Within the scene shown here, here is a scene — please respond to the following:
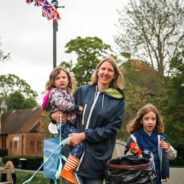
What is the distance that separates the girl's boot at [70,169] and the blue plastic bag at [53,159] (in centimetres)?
15

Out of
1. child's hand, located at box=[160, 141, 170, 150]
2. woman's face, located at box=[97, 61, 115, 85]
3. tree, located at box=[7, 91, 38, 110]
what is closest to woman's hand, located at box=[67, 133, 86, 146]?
woman's face, located at box=[97, 61, 115, 85]

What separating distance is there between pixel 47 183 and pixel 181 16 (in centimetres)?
1652

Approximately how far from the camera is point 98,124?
3404mm

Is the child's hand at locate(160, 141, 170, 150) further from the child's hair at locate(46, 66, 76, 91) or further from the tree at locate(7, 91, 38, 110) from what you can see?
the tree at locate(7, 91, 38, 110)

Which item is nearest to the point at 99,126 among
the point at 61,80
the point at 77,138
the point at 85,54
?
the point at 77,138

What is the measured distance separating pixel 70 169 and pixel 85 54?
27136 mm

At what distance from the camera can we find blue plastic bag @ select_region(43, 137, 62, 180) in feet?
11.4

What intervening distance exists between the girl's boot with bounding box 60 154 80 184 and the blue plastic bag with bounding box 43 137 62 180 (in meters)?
0.15

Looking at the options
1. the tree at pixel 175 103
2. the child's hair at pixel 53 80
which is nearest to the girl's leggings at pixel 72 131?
the child's hair at pixel 53 80

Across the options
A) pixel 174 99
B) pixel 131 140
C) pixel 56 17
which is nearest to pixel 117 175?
pixel 131 140

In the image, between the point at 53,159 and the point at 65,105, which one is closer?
the point at 53,159

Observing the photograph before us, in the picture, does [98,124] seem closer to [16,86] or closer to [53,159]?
[53,159]

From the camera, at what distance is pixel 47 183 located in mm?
12172

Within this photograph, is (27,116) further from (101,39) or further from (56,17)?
(56,17)
